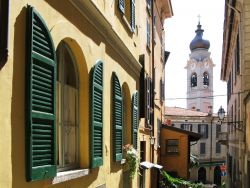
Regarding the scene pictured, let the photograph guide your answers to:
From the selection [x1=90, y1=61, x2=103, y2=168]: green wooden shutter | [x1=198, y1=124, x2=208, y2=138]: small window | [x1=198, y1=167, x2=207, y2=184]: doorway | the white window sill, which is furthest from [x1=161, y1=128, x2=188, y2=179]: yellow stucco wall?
[x1=198, y1=167, x2=207, y2=184]: doorway

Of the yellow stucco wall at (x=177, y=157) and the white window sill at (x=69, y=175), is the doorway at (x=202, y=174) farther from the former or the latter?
the white window sill at (x=69, y=175)

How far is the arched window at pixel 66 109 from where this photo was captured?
5812mm

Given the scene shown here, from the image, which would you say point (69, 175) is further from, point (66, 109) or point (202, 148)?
point (202, 148)

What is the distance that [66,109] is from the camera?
20.0 ft

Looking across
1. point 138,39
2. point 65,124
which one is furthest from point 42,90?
point 138,39

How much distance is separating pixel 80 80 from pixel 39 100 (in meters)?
1.99

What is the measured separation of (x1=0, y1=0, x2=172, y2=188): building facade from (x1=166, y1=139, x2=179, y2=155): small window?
13007 mm

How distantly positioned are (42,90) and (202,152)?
2529 inches

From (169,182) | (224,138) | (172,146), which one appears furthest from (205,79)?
(169,182)

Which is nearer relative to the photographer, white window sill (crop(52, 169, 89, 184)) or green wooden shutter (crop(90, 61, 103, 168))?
white window sill (crop(52, 169, 89, 184))

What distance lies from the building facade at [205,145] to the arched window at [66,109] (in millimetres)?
58136

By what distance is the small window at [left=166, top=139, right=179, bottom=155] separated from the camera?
23.7m

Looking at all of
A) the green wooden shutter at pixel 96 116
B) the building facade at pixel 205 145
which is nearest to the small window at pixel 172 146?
the green wooden shutter at pixel 96 116

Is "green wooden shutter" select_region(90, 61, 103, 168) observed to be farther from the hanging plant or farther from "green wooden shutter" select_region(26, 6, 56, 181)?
the hanging plant
